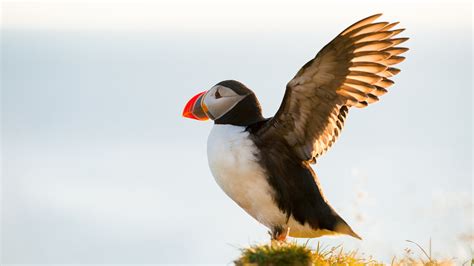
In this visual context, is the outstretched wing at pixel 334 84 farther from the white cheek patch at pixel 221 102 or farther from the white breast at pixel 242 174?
the white cheek patch at pixel 221 102

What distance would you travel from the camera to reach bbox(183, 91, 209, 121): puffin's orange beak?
7.70 meters

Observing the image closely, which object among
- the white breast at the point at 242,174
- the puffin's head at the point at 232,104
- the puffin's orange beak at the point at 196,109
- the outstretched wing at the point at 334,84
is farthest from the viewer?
the puffin's orange beak at the point at 196,109

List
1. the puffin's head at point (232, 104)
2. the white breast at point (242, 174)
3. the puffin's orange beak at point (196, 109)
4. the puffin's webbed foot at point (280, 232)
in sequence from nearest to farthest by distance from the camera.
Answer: the white breast at point (242, 174) → the puffin's webbed foot at point (280, 232) → the puffin's head at point (232, 104) → the puffin's orange beak at point (196, 109)

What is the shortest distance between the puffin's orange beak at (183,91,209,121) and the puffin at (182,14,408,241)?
0.46 metres

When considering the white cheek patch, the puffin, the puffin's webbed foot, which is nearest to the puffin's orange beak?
the white cheek patch

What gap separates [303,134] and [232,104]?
2.47 feet

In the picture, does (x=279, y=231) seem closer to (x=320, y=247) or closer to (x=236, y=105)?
(x=320, y=247)

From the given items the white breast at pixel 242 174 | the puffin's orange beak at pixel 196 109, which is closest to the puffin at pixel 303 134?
the white breast at pixel 242 174

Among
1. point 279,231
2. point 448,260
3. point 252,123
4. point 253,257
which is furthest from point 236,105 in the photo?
point 448,260

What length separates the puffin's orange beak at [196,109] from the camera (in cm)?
770

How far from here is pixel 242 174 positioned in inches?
272

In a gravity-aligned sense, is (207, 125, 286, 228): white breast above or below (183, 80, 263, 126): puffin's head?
below

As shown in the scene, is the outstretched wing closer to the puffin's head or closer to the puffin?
the puffin

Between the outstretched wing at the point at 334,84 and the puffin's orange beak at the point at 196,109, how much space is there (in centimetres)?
86
